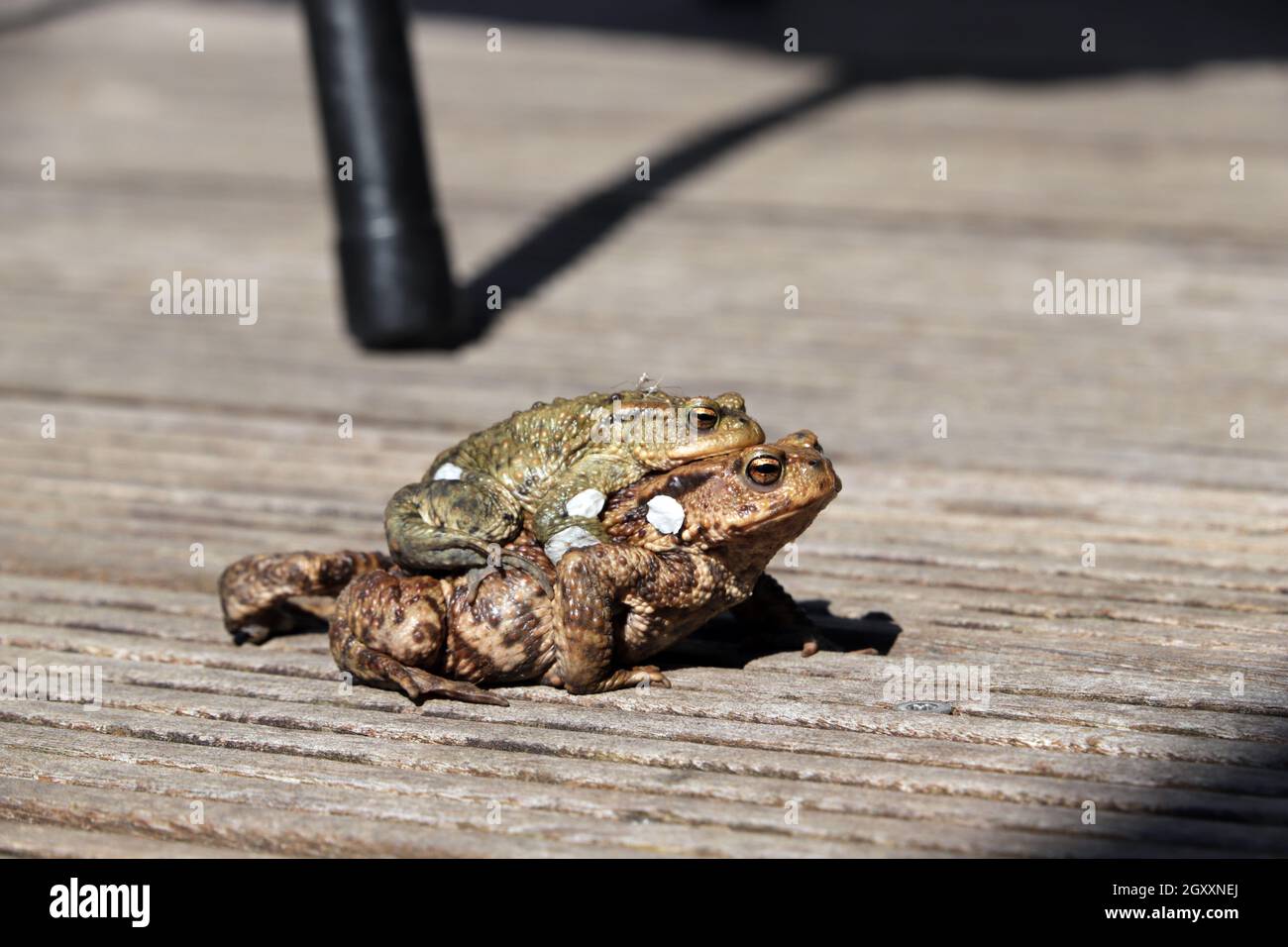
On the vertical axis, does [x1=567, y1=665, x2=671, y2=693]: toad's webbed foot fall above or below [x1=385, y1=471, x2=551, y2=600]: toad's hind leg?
below

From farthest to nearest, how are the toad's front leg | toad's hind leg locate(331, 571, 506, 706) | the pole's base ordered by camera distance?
the pole's base, toad's hind leg locate(331, 571, 506, 706), the toad's front leg

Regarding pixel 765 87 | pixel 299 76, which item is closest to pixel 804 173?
pixel 765 87

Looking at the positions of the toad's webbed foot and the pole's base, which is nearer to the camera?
the toad's webbed foot

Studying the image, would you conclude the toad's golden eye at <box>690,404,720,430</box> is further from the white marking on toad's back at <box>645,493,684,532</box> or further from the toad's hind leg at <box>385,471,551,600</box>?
the toad's hind leg at <box>385,471,551,600</box>

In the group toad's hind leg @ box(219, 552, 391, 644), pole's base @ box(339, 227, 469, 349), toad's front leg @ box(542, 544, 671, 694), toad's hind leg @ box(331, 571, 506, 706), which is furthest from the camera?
pole's base @ box(339, 227, 469, 349)

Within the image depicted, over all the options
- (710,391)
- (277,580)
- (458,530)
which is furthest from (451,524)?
(710,391)

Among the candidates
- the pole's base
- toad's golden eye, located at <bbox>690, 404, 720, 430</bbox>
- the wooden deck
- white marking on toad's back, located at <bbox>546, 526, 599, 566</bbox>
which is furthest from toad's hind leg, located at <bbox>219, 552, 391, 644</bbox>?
the pole's base

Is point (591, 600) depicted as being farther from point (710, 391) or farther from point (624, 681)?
point (710, 391)


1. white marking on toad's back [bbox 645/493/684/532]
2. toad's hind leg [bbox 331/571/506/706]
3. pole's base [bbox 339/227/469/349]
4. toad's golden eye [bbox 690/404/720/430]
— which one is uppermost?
pole's base [bbox 339/227/469/349]
